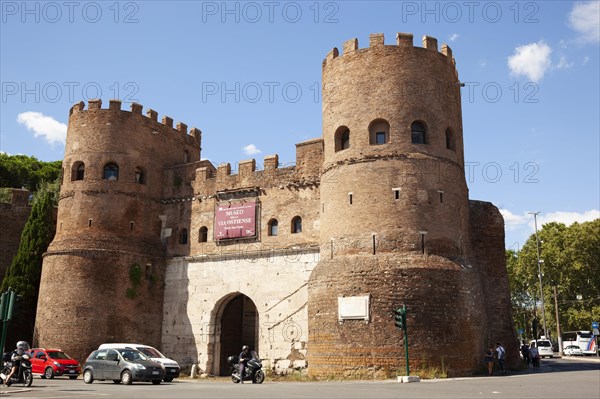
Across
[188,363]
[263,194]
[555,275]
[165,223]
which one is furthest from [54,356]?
[555,275]

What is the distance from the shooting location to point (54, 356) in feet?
77.7

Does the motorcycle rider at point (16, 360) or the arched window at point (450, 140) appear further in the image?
the arched window at point (450, 140)

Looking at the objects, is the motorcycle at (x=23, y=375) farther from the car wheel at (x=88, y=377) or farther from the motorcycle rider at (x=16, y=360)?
the car wheel at (x=88, y=377)

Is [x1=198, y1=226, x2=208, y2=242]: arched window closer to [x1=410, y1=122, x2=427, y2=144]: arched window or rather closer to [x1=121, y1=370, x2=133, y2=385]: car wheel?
[x1=121, y1=370, x2=133, y2=385]: car wheel

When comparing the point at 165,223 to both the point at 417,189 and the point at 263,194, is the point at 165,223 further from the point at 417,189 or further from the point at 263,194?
the point at 417,189

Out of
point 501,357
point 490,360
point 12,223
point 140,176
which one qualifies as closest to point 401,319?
point 490,360

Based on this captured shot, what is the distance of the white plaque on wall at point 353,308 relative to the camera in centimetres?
2094

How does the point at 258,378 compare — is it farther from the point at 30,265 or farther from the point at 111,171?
the point at 30,265

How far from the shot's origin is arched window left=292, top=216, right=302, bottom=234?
25844mm

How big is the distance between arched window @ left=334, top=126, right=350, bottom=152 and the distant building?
80 mm

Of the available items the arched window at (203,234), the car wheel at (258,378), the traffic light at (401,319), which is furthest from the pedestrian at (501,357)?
the arched window at (203,234)

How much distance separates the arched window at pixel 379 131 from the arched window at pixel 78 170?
14.4 m

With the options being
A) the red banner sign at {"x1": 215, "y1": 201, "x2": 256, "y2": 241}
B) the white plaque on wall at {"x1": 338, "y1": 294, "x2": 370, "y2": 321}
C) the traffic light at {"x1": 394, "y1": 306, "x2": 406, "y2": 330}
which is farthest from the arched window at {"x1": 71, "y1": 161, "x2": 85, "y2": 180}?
the traffic light at {"x1": 394, "y1": 306, "x2": 406, "y2": 330}

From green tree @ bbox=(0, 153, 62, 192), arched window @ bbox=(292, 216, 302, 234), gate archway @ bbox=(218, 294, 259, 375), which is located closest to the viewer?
arched window @ bbox=(292, 216, 302, 234)
